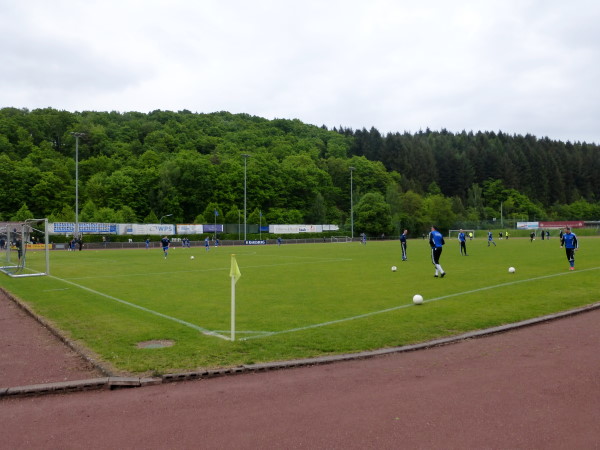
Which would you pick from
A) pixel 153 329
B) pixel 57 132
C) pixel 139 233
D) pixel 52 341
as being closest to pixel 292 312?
pixel 153 329

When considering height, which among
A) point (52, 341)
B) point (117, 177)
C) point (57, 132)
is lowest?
point (52, 341)

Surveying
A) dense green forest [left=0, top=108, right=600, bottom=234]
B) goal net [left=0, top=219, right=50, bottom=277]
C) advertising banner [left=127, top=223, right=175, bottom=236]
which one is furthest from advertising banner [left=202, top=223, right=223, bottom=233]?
goal net [left=0, top=219, right=50, bottom=277]

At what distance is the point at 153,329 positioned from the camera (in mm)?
8938

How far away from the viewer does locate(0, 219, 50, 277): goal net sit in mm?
22375

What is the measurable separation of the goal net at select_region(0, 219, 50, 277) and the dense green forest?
182 ft

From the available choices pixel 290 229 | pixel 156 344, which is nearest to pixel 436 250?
pixel 156 344

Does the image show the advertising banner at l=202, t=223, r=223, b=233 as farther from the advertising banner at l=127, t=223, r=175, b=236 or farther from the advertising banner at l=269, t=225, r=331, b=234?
the advertising banner at l=269, t=225, r=331, b=234

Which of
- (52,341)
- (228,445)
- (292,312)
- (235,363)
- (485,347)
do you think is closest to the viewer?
(228,445)

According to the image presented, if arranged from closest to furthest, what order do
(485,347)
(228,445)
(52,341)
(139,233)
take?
(228,445) < (485,347) < (52,341) < (139,233)

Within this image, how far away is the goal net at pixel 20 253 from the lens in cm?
2238

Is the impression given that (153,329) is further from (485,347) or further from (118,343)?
(485,347)

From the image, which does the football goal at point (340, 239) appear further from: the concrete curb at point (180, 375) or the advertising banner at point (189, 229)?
the concrete curb at point (180, 375)

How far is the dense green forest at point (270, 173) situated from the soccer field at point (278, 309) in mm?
76959

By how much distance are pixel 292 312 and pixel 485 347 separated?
4.48 metres
